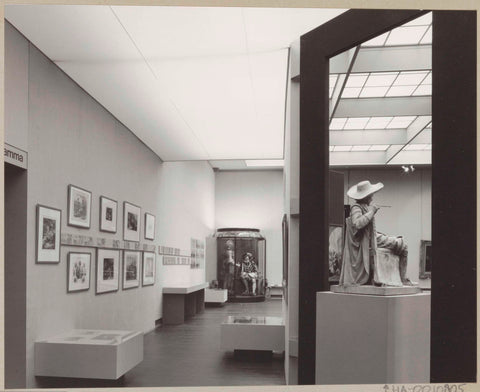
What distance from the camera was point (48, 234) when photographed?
8.43 m

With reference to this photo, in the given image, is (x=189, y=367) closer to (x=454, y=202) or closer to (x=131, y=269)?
(x=131, y=269)

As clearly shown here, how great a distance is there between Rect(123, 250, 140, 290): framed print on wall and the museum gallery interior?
0.09 metres

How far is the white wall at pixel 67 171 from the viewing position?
309 inches

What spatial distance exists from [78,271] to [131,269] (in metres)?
3.62

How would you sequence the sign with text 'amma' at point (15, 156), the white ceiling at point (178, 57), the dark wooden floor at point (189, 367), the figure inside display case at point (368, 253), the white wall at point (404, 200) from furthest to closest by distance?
the white wall at point (404, 200)
the dark wooden floor at point (189, 367)
the sign with text 'amma' at point (15, 156)
the white ceiling at point (178, 57)
the figure inside display case at point (368, 253)

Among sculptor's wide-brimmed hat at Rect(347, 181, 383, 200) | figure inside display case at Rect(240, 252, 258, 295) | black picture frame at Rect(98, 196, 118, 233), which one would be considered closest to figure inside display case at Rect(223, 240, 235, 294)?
figure inside display case at Rect(240, 252, 258, 295)

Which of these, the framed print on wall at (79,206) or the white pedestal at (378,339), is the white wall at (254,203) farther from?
the white pedestal at (378,339)

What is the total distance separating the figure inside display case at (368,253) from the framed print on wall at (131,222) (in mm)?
7994

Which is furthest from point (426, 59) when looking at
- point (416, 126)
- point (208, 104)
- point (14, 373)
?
point (14, 373)

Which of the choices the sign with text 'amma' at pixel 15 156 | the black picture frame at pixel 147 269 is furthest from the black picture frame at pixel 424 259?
the sign with text 'amma' at pixel 15 156

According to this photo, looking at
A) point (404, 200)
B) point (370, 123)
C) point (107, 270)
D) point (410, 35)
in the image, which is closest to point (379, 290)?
point (410, 35)

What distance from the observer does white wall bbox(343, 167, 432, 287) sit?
2628cm

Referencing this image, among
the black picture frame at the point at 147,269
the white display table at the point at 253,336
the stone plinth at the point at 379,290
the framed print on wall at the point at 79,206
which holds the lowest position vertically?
the white display table at the point at 253,336

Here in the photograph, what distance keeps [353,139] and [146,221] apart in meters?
9.05
